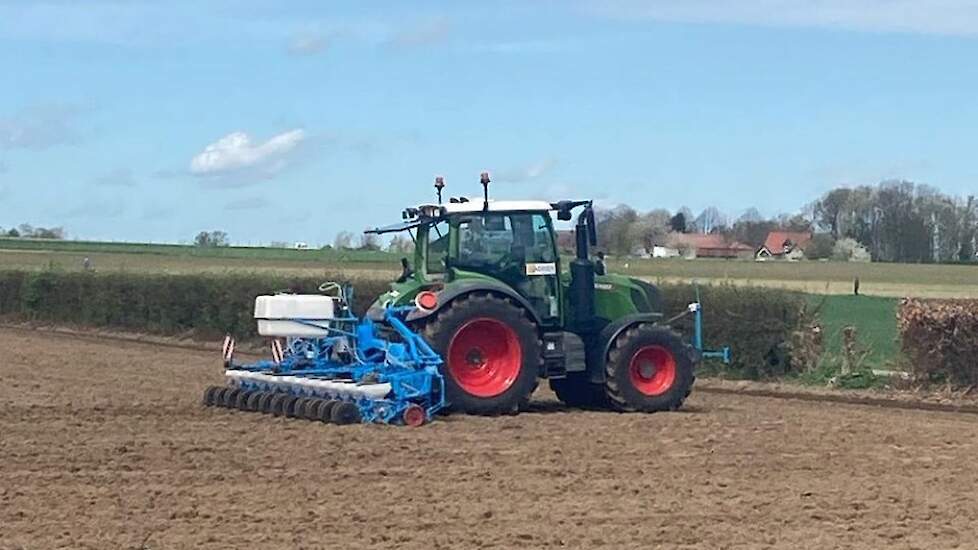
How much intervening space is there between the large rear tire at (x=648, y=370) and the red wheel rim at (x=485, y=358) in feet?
3.31

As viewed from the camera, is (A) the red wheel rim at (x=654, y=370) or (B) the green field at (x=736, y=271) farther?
(B) the green field at (x=736, y=271)

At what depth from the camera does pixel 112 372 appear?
20.7 m

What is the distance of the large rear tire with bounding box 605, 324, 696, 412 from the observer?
595 inches

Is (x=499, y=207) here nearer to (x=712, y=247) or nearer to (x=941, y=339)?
(x=941, y=339)

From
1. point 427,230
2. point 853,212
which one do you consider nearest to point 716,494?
point 427,230

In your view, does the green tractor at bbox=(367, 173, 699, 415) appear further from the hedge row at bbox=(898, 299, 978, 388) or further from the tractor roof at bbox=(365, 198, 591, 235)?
the hedge row at bbox=(898, 299, 978, 388)

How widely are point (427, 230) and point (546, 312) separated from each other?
140 centimetres

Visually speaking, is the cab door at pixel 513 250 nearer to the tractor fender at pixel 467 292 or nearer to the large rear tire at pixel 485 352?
the tractor fender at pixel 467 292

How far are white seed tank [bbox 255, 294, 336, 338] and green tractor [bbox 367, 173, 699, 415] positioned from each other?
0.66 metres

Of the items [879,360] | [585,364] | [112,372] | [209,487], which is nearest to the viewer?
[209,487]

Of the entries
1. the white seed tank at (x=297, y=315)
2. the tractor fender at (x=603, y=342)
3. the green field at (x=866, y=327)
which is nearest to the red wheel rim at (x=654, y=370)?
the tractor fender at (x=603, y=342)

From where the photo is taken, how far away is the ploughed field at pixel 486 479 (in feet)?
29.3

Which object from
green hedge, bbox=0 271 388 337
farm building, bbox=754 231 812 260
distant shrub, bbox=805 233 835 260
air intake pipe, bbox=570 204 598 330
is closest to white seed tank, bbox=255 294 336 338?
air intake pipe, bbox=570 204 598 330

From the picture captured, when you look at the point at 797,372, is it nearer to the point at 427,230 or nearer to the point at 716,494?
the point at 427,230
